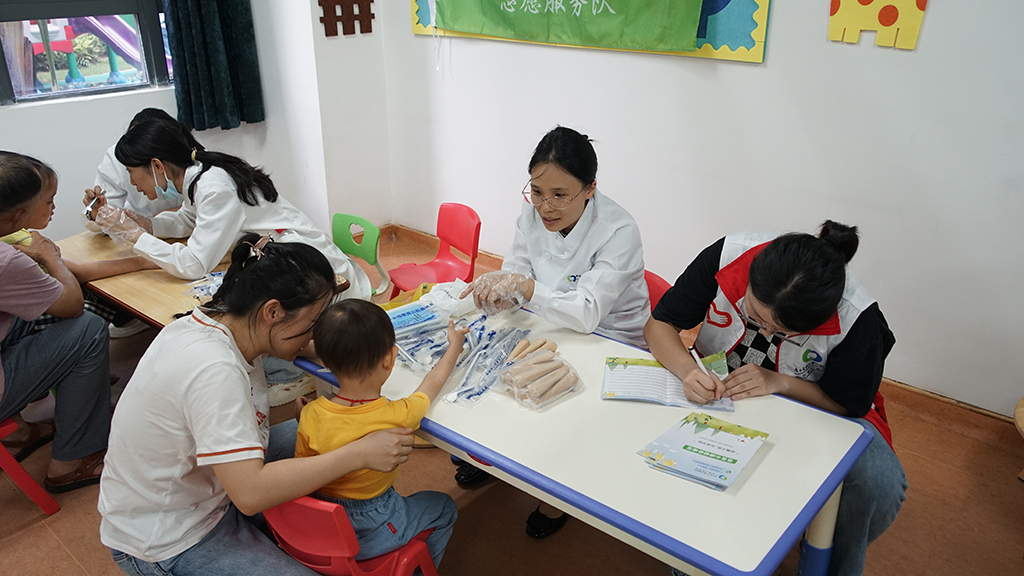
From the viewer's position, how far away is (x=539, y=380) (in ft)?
5.71

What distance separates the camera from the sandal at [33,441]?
2703mm

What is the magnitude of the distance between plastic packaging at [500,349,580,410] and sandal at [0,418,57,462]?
2057mm

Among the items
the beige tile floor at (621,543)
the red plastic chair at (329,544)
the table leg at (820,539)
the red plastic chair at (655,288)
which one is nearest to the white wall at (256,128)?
the beige tile floor at (621,543)

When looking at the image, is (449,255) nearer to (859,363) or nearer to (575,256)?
(575,256)

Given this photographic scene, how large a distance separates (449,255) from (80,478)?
65.2 inches

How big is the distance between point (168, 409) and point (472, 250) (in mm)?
1572

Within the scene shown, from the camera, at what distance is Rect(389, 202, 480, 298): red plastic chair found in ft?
9.62

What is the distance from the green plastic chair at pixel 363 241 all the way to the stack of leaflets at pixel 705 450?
169 centimetres

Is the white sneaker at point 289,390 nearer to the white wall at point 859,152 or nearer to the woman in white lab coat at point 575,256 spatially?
the woman in white lab coat at point 575,256

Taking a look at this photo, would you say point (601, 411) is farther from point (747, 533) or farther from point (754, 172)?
point (754, 172)

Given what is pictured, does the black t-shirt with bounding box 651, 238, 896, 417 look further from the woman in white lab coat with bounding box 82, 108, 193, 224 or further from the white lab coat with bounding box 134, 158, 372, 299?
the woman in white lab coat with bounding box 82, 108, 193, 224

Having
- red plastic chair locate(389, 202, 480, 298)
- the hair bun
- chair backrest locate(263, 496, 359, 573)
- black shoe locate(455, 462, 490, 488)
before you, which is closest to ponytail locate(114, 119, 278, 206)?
red plastic chair locate(389, 202, 480, 298)

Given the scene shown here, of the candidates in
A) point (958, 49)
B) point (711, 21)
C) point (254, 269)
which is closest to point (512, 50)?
point (711, 21)

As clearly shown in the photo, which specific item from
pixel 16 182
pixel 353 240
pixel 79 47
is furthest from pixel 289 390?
pixel 79 47
